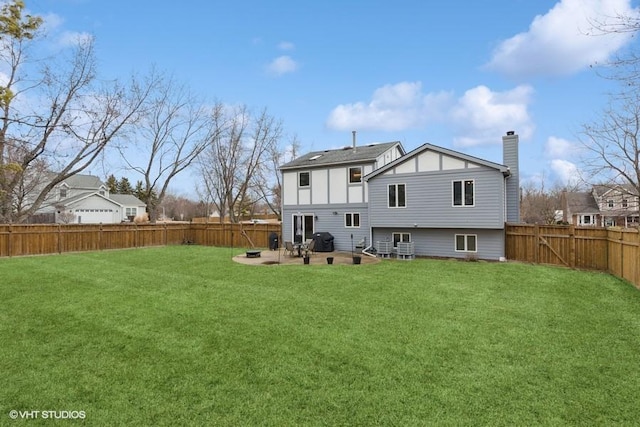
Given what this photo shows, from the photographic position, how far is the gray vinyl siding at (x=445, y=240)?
46.7ft

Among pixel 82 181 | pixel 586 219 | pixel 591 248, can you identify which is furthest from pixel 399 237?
pixel 82 181

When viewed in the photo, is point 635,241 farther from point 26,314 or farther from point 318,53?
point 318,53

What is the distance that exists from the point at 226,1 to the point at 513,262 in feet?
49.3

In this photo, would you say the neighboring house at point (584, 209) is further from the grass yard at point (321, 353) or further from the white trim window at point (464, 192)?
the grass yard at point (321, 353)

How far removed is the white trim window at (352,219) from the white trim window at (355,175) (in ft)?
5.25

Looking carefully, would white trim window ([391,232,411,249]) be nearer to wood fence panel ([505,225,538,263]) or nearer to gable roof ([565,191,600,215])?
wood fence panel ([505,225,538,263])

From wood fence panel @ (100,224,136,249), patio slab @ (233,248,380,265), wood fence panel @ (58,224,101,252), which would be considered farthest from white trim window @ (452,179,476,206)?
wood fence panel @ (58,224,101,252)

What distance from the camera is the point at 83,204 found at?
3625 centimetres

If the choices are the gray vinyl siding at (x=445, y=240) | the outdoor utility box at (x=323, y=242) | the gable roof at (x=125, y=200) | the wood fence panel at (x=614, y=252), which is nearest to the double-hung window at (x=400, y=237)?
the gray vinyl siding at (x=445, y=240)

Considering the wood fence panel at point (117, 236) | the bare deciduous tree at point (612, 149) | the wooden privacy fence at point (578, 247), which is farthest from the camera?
the wood fence panel at point (117, 236)

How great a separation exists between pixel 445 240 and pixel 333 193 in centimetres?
600

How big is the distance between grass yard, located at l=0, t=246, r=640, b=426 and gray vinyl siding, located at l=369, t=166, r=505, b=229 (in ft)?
15.7

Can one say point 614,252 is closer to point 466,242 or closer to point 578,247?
point 578,247

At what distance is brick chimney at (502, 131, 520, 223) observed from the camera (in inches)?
582
